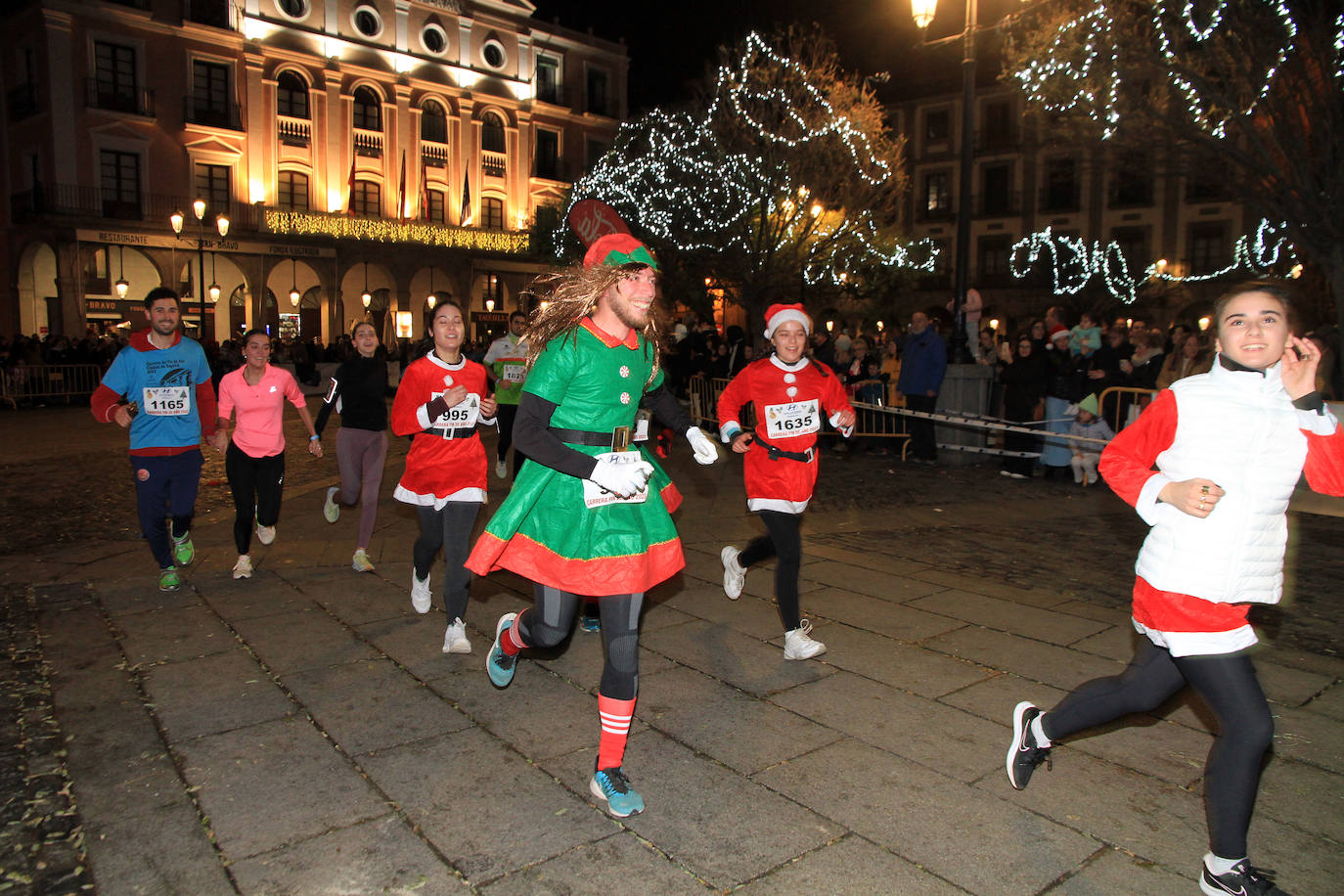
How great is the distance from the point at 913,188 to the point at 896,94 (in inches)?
192

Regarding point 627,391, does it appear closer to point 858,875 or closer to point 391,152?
point 858,875

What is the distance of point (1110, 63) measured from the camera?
12.4m

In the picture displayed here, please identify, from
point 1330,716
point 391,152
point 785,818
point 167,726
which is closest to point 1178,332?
point 1330,716

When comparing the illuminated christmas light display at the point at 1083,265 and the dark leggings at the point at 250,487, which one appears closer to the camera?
the dark leggings at the point at 250,487

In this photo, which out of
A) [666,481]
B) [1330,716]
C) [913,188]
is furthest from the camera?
[913,188]

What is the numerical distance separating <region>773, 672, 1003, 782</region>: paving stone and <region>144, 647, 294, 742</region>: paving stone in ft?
7.65

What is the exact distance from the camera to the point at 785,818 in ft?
10.2

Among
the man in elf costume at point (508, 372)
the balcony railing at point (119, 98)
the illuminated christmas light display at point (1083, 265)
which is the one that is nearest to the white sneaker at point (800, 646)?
the man in elf costume at point (508, 372)

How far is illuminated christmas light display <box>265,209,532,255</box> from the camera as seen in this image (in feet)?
120

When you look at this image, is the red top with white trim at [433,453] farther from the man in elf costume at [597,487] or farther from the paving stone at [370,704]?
the man in elf costume at [597,487]

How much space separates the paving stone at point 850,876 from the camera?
2.70 meters

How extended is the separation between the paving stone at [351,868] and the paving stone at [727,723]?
119cm

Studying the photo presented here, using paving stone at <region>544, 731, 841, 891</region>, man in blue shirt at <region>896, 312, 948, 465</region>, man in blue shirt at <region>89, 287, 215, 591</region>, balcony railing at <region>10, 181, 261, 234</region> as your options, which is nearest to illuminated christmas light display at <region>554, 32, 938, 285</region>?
man in blue shirt at <region>896, 312, 948, 465</region>

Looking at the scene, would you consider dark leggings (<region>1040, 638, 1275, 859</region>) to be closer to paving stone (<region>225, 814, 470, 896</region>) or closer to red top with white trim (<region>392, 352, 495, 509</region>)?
paving stone (<region>225, 814, 470, 896</region>)
